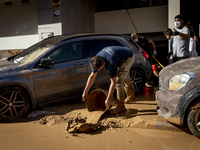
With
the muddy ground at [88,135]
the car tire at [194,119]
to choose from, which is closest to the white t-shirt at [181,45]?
the muddy ground at [88,135]

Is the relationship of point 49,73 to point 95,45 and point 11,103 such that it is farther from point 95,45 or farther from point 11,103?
point 95,45

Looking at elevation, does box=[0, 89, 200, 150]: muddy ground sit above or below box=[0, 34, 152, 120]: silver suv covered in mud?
below

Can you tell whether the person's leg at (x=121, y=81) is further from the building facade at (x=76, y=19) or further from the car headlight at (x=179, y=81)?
the building facade at (x=76, y=19)

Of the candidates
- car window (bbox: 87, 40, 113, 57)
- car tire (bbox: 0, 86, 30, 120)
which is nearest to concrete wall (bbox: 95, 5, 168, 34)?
car window (bbox: 87, 40, 113, 57)

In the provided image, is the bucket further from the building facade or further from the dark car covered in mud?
the building facade

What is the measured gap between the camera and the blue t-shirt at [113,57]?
3.78 m

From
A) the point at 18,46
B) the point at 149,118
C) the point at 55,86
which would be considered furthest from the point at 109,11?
the point at 149,118

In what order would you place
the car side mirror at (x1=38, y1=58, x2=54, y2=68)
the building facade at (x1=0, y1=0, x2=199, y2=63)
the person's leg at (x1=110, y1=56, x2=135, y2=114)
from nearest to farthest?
the person's leg at (x1=110, y1=56, x2=135, y2=114) < the car side mirror at (x1=38, y1=58, x2=54, y2=68) < the building facade at (x1=0, y1=0, x2=199, y2=63)

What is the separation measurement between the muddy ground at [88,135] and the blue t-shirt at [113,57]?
0.94 meters

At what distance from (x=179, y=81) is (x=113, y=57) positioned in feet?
3.71

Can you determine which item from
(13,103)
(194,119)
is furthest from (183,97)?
(13,103)

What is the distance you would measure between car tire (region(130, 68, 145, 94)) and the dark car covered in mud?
2.01 meters

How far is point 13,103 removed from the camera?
14.2ft

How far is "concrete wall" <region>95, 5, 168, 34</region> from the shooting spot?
9898 millimetres
